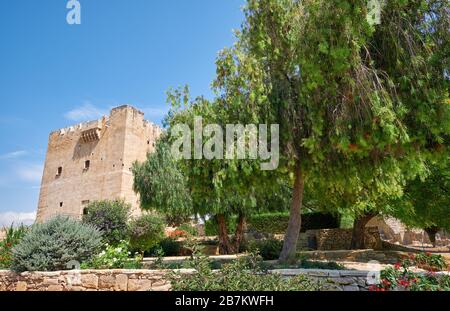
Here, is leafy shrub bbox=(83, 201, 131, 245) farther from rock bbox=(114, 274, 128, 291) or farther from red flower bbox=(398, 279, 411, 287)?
red flower bbox=(398, 279, 411, 287)

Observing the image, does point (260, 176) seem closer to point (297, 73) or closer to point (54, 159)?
point (297, 73)

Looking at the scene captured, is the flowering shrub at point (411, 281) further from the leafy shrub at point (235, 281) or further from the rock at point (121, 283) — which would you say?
the rock at point (121, 283)

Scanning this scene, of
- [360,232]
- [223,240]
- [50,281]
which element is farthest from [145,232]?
→ [360,232]

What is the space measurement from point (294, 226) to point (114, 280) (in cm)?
435

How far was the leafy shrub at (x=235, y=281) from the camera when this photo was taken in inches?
214

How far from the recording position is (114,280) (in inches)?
Answer: 286

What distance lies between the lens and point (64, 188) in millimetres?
37344

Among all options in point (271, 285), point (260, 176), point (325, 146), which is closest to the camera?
point (271, 285)

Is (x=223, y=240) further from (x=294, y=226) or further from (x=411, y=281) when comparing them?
(x=411, y=281)

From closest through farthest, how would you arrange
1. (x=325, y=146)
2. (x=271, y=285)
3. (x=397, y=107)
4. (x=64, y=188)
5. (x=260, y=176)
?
(x=271, y=285)
(x=397, y=107)
(x=325, y=146)
(x=260, y=176)
(x=64, y=188)

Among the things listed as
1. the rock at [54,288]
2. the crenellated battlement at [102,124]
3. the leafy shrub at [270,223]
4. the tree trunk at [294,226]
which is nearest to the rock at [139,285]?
the rock at [54,288]

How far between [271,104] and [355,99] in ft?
Answer: 6.09
